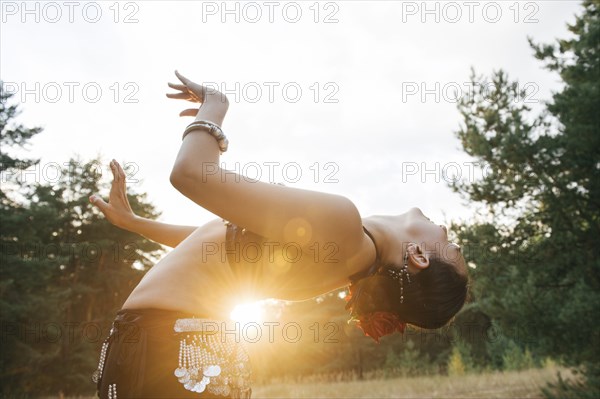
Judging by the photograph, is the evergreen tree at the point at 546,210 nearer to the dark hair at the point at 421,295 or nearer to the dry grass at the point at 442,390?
the dry grass at the point at 442,390

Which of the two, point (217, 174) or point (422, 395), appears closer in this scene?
point (217, 174)

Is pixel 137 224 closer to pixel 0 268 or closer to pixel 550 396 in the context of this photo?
pixel 550 396

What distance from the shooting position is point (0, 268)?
1631cm

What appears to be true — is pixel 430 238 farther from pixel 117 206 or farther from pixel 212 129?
pixel 117 206

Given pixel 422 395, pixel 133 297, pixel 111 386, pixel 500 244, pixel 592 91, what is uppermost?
pixel 592 91

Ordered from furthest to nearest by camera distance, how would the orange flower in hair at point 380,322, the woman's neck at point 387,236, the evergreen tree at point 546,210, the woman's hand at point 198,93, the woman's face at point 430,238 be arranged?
1. the evergreen tree at point 546,210
2. the orange flower in hair at point 380,322
3. the woman's face at point 430,238
4. the woman's neck at point 387,236
5. the woman's hand at point 198,93

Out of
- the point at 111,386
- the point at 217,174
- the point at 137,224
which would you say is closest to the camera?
the point at 217,174

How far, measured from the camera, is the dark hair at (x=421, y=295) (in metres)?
1.92

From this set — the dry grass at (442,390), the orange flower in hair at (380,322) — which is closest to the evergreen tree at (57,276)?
the dry grass at (442,390)

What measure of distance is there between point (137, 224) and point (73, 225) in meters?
27.9

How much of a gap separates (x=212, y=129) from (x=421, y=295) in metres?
1.11

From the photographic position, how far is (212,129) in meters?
1.40

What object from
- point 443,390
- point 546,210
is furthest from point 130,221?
point 443,390

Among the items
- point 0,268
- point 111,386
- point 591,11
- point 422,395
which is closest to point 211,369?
point 111,386
